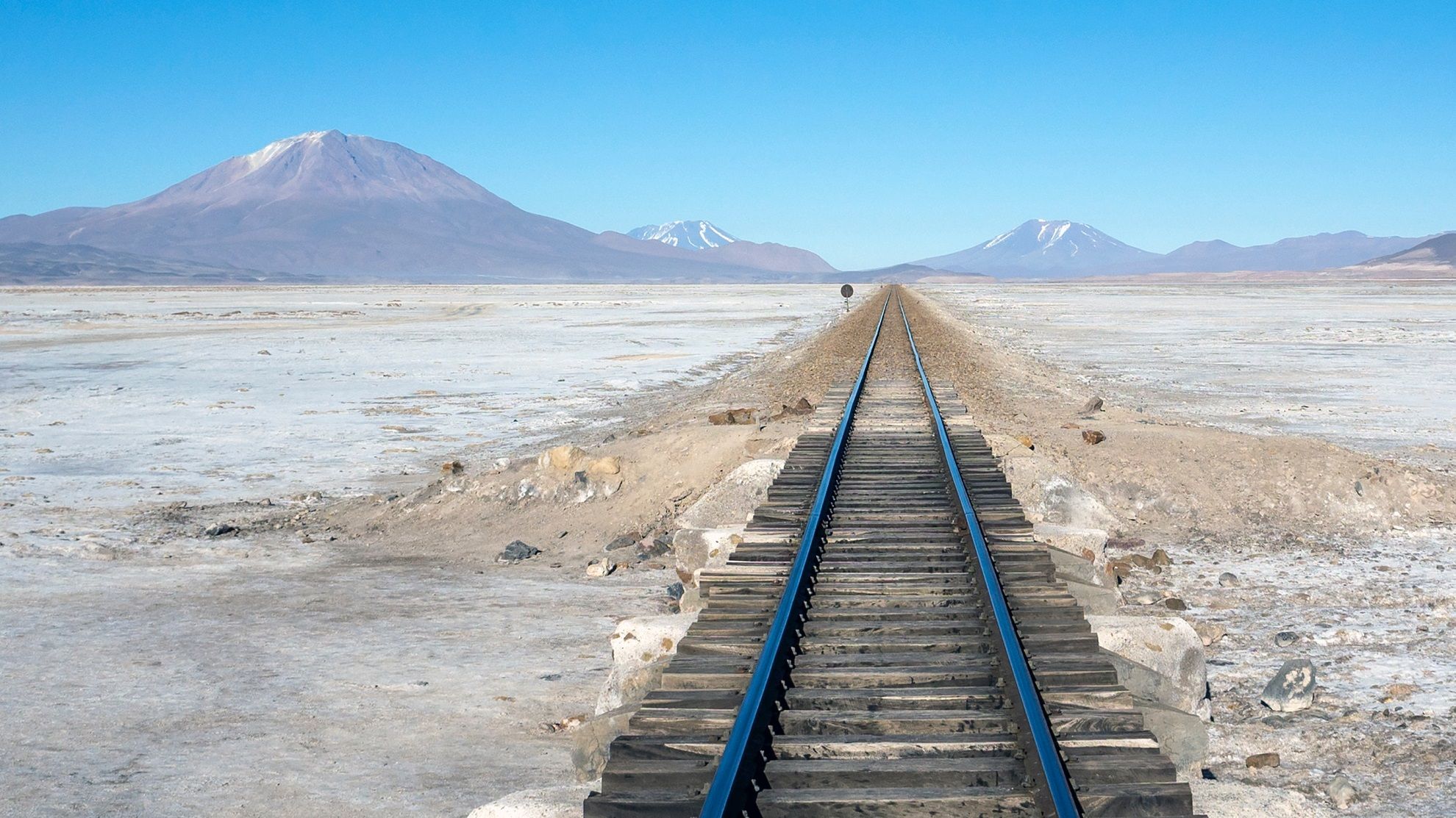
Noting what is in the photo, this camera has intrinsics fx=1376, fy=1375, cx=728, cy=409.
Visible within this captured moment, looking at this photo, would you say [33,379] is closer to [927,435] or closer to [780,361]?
[780,361]

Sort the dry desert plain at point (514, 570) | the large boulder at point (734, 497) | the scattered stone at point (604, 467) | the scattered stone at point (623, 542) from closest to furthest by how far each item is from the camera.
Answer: the dry desert plain at point (514, 570), the large boulder at point (734, 497), the scattered stone at point (623, 542), the scattered stone at point (604, 467)

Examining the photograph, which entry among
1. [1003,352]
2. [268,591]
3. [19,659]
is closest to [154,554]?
[268,591]

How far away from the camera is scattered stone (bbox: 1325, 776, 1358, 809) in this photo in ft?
19.4

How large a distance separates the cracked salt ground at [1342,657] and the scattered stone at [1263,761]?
0.04 meters

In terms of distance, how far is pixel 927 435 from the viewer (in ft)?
47.3

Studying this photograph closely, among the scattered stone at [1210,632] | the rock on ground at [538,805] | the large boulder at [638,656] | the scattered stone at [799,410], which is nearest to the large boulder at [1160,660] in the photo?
the scattered stone at [1210,632]

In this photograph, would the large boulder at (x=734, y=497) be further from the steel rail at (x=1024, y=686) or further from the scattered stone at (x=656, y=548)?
the steel rail at (x=1024, y=686)

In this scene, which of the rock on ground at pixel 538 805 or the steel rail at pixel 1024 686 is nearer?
the steel rail at pixel 1024 686

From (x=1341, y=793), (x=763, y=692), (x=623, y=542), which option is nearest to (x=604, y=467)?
(x=623, y=542)

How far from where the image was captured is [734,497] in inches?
470

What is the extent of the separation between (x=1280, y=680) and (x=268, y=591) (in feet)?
24.0

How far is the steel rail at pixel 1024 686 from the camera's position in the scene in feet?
15.3

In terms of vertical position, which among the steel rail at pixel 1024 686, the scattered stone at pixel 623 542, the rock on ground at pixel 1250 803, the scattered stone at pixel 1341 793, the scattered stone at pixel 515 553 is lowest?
the scattered stone at pixel 515 553

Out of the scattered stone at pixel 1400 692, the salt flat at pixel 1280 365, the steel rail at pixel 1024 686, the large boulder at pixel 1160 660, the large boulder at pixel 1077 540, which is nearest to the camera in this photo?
the steel rail at pixel 1024 686
